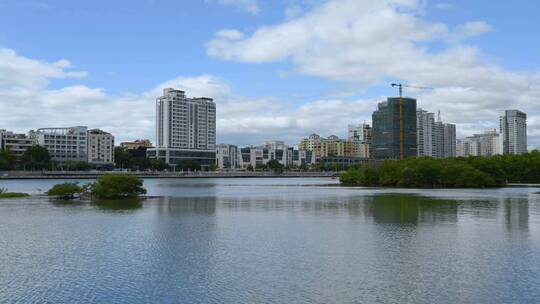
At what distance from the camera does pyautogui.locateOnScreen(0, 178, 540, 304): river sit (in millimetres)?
19266

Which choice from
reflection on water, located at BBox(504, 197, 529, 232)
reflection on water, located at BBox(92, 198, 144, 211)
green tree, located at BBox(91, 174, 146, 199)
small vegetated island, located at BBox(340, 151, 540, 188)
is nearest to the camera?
reflection on water, located at BBox(504, 197, 529, 232)

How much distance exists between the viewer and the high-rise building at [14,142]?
597 ft

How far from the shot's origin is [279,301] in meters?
18.2

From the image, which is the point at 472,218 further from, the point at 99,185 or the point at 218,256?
the point at 99,185

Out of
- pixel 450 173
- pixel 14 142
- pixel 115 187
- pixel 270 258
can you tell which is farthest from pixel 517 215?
pixel 14 142

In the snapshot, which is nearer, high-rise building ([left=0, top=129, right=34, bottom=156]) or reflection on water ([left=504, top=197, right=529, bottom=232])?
reflection on water ([left=504, top=197, right=529, bottom=232])

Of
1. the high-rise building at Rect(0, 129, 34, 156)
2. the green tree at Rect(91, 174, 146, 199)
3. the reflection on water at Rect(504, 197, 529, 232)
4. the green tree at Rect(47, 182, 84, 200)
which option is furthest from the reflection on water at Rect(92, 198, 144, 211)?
the high-rise building at Rect(0, 129, 34, 156)

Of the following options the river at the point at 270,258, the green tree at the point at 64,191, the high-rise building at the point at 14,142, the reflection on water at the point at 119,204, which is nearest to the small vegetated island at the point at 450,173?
the river at the point at 270,258

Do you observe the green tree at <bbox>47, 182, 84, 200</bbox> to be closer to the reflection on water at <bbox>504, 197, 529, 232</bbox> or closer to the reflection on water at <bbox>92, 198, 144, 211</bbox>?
the reflection on water at <bbox>92, 198, 144, 211</bbox>

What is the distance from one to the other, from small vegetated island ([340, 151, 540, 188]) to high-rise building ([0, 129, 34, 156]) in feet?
395

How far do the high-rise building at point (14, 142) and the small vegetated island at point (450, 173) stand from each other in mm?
120301

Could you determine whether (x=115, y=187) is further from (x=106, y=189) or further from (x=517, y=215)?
(x=517, y=215)

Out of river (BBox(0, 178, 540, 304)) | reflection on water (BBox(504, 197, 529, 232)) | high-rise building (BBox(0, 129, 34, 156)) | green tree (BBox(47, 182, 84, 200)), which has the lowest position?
river (BBox(0, 178, 540, 304))

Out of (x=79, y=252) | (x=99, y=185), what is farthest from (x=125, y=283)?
(x=99, y=185)
